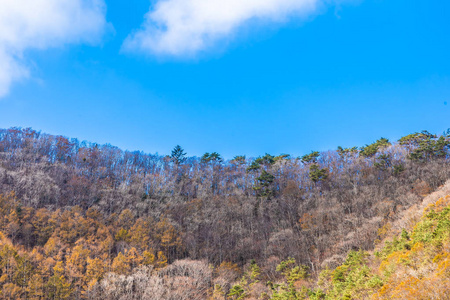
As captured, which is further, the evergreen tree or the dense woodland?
the evergreen tree

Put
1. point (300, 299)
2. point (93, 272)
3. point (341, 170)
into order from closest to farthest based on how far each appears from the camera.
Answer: point (300, 299), point (93, 272), point (341, 170)

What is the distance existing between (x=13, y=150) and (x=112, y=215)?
32134 mm

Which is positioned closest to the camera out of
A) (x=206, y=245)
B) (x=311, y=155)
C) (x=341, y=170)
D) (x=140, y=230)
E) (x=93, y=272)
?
(x=93, y=272)


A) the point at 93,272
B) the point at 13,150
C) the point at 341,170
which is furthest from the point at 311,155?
the point at 13,150

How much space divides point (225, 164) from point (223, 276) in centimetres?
3722

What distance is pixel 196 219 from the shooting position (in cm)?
4238

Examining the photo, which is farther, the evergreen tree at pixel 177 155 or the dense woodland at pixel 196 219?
the evergreen tree at pixel 177 155

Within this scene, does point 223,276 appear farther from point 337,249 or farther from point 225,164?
point 225,164

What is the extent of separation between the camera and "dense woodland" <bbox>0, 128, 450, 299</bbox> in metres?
25.5

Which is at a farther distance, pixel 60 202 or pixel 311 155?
pixel 311 155

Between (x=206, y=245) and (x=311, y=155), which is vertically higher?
(x=311, y=155)

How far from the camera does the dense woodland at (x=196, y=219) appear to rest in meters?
25.5

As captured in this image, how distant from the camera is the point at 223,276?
29703 millimetres

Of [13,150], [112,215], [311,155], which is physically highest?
[13,150]
